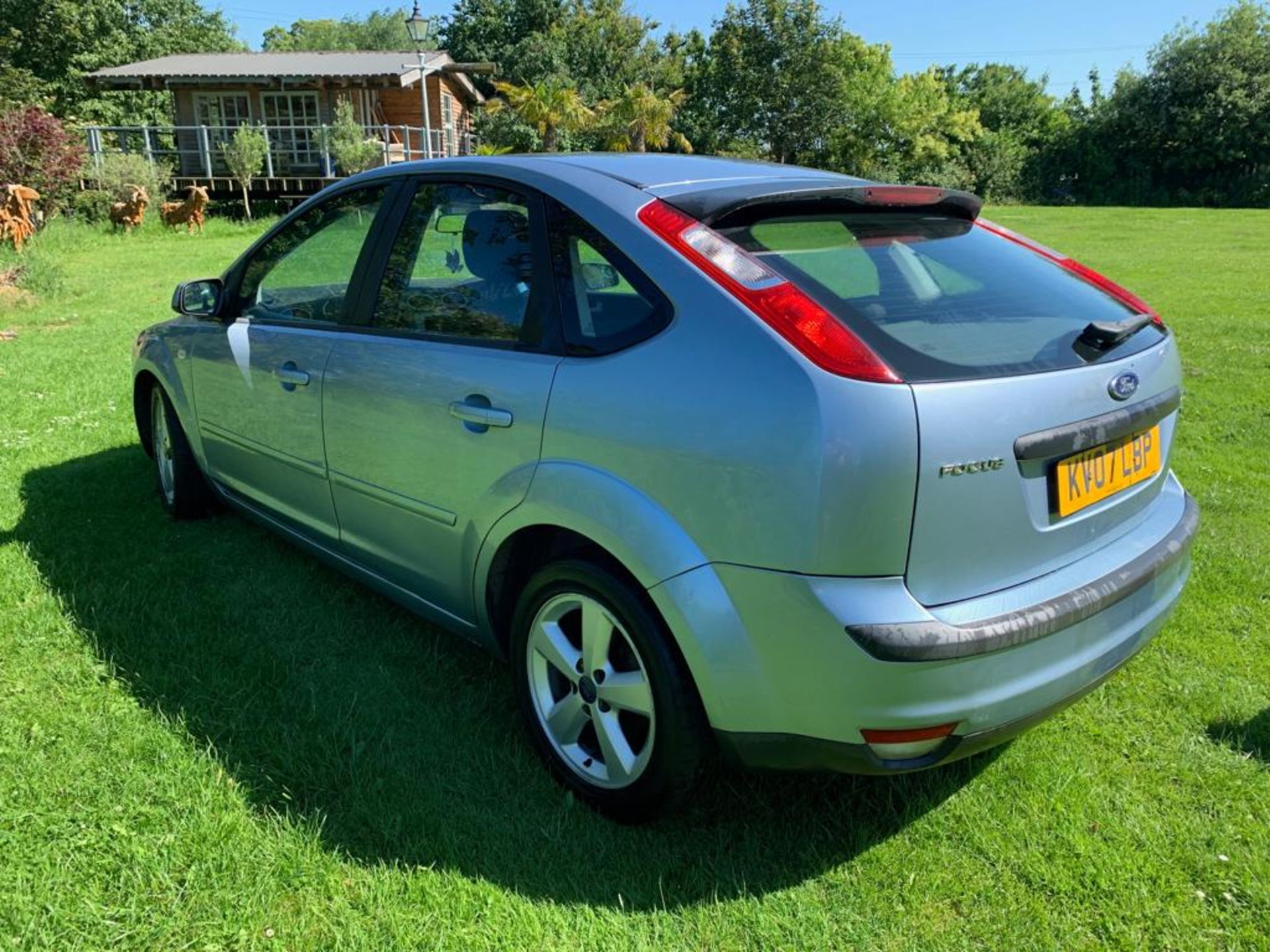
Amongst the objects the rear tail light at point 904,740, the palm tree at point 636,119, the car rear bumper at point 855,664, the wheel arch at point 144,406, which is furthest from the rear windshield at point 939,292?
the palm tree at point 636,119

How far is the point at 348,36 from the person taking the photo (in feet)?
293

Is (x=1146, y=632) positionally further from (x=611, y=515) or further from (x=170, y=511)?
(x=170, y=511)

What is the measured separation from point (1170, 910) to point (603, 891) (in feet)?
4.31

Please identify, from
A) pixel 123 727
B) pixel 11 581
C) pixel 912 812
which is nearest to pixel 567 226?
pixel 912 812

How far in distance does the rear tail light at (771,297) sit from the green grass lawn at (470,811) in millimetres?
1267

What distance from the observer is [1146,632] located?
2342 millimetres

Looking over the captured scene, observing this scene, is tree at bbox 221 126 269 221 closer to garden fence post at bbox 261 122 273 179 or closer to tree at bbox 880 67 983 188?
garden fence post at bbox 261 122 273 179

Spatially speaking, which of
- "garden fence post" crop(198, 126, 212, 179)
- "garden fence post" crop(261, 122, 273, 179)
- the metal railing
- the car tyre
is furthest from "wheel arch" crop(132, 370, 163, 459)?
"garden fence post" crop(198, 126, 212, 179)

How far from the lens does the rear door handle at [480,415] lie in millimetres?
2477

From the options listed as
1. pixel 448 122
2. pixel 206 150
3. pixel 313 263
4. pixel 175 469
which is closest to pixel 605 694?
pixel 313 263

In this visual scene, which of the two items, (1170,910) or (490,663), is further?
(490,663)

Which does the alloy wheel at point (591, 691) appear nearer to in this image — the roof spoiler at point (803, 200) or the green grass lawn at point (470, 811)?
the green grass lawn at point (470, 811)

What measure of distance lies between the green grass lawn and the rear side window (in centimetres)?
125

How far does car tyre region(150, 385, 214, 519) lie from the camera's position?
438 cm
